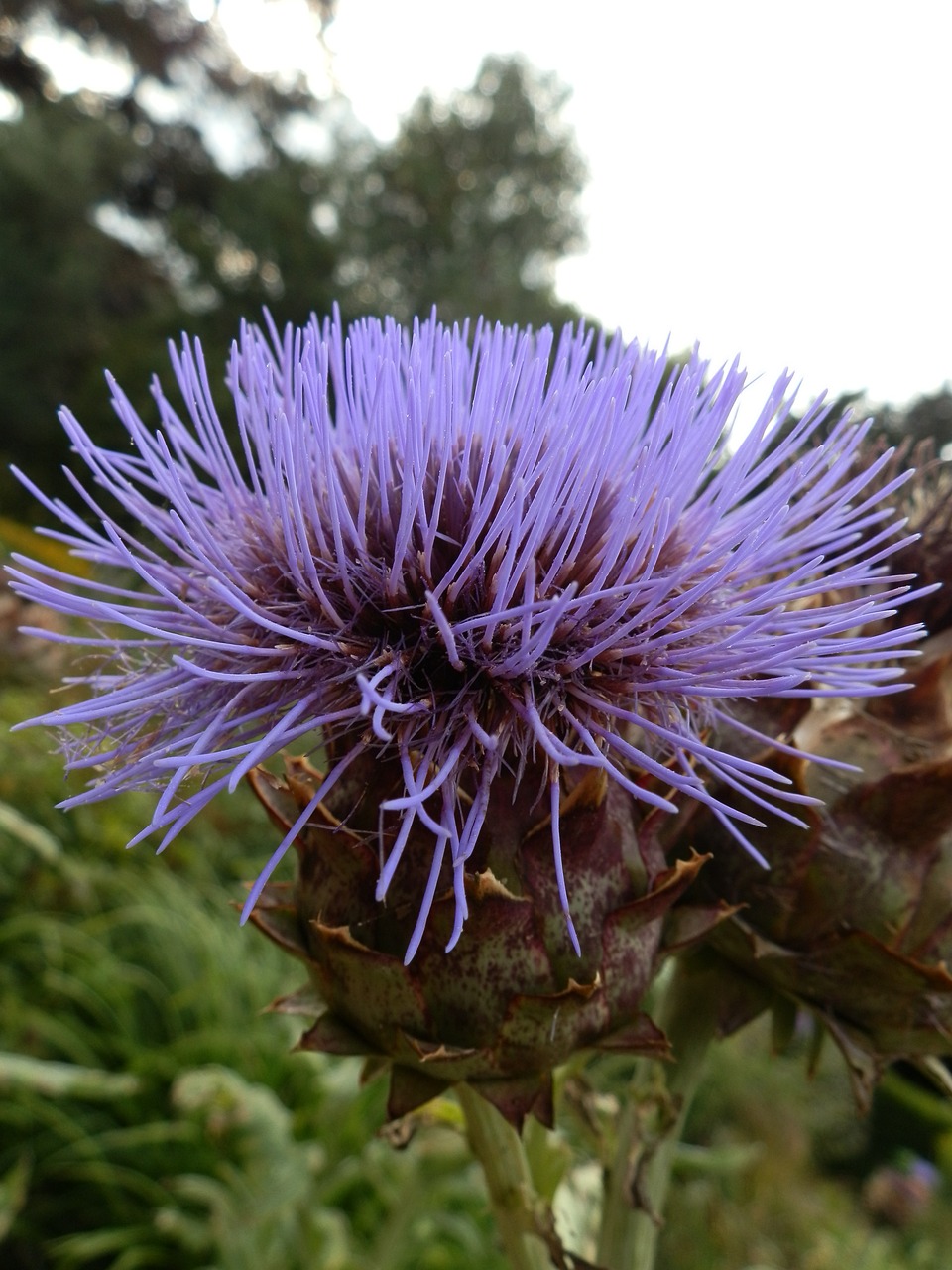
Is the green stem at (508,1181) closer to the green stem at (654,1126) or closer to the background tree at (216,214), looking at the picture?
the green stem at (654,1126)

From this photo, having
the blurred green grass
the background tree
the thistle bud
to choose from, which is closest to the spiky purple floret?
the thistle bud

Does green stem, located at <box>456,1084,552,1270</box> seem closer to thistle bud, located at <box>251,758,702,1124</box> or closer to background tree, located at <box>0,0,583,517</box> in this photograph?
thistle bud, located at <box>251,758,702,1124</box>

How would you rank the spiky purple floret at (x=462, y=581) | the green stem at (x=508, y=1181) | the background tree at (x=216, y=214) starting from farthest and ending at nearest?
the background tree at (x=216, y=214)
the green stem at (x=508, y=1181)
the spiky purple floret at (x=462, y=581)

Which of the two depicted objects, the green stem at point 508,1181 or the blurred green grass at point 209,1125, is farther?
the blurred green grass at point 209,1125

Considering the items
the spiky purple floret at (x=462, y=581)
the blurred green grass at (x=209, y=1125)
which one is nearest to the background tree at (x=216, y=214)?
the blurred green grass at (x=209, y=1125)

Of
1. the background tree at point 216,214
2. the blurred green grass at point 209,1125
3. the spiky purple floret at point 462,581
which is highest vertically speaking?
the background tree at point 216,214

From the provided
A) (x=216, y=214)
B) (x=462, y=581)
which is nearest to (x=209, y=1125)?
(x=462, y=581)

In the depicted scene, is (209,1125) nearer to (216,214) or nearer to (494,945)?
(494,945)
